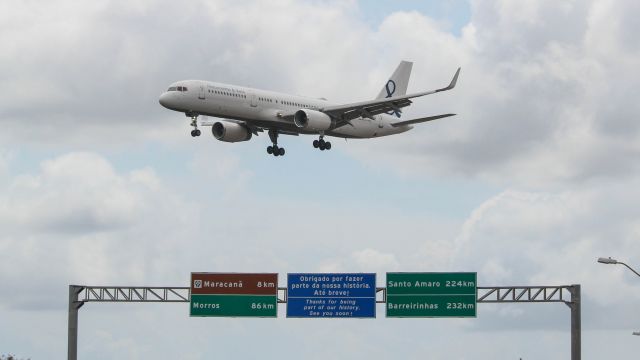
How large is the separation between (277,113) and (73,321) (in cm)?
2088

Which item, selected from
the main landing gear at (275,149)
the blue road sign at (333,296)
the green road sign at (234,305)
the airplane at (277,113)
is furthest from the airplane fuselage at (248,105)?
the blue road sign at (333,296)

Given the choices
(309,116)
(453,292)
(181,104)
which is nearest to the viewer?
(453,292)

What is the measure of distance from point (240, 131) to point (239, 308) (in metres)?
21.6

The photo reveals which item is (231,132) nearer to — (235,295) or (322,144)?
(322,144)

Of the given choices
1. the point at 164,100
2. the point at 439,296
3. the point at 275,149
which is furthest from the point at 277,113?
the point at 439,296

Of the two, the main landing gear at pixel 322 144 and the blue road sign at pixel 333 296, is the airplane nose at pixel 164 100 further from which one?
the blue road sign at pixel 333 296

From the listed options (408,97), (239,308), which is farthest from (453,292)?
(408,97)

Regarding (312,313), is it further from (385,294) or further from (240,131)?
(240,131)

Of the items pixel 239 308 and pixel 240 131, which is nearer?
pixel 239 308

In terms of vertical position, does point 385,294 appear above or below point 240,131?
below

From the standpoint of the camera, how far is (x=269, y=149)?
2628 inches

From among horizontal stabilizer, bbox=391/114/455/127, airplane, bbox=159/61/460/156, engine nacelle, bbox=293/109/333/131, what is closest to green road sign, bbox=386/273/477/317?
airplane, bbox=159/61/460/156

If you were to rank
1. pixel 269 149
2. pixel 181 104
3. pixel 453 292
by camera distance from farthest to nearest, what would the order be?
1. pixel 269 149
2. pixel 181 104
3. pixel 453 292

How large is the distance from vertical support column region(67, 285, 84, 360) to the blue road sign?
9.46 m
